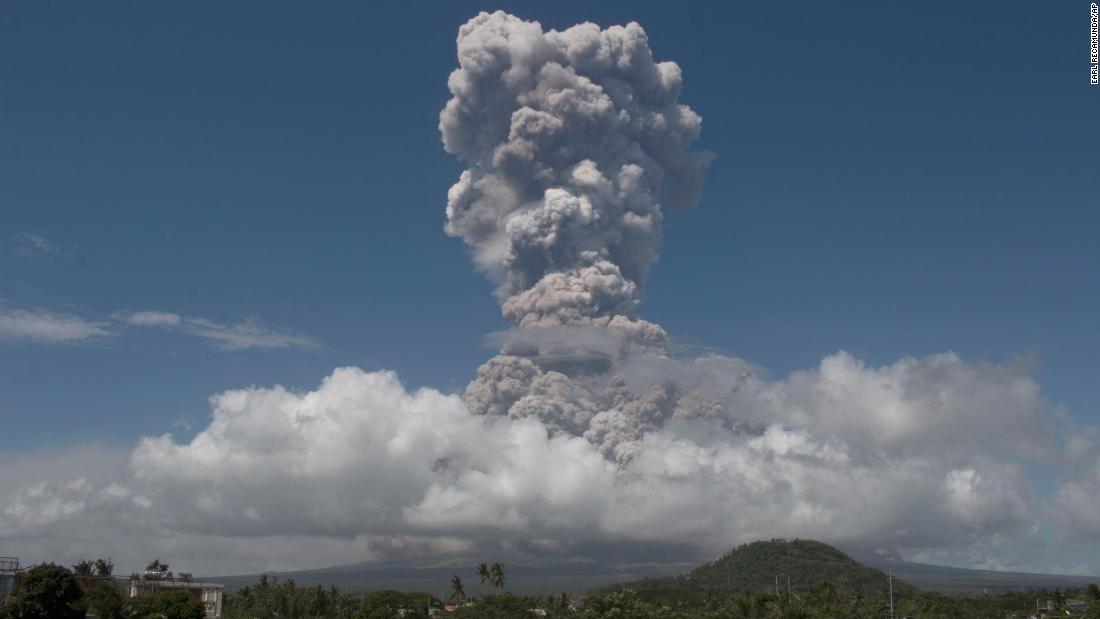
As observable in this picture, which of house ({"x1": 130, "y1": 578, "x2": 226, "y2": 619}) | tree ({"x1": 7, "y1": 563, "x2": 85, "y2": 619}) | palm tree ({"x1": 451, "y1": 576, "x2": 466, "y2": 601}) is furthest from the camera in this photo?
palm tree ({"x1": 451, "y1": 576, "x2": 466, "y2": 601})

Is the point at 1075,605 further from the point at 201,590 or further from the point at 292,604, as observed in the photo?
the point at 201,590

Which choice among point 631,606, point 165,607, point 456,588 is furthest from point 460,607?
point 165,607

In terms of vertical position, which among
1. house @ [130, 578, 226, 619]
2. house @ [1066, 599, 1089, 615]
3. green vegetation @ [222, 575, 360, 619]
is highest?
house @ [130, 578, 226, 619]

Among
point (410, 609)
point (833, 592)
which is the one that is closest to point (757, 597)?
point (833, 592)

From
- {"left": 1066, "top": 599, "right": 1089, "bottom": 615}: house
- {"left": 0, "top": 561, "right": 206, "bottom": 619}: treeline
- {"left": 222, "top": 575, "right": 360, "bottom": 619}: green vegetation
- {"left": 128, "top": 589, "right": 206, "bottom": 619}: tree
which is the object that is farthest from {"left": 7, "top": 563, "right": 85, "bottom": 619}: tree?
{"left": 1066, "top": 599, "right": 1089, "bottom": 615}: house

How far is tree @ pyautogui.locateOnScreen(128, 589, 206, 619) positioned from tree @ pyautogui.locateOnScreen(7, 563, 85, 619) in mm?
6914

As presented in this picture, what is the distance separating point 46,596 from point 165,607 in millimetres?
13129

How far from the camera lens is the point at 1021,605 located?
18338 cm

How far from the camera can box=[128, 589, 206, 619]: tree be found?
327 ft

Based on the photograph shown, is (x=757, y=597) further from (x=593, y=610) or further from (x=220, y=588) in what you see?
(x=220, y=588)

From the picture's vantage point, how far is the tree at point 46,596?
89250 millimetres

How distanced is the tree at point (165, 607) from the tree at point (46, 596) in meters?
6.91

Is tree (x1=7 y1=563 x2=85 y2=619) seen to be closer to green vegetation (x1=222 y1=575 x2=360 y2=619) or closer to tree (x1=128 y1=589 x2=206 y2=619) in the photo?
tree (x1=128 y1=589 x2=206 y2=619)

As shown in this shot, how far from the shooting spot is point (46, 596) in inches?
3565
